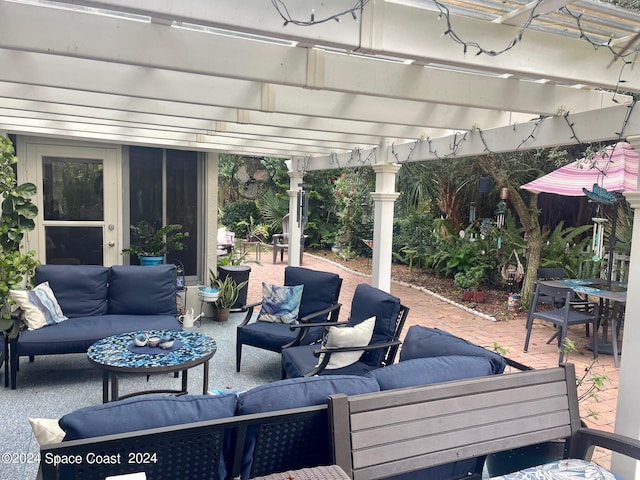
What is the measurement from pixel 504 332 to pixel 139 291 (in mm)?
4520

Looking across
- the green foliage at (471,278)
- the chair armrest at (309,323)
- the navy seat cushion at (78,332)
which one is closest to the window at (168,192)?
the navy seat cushion at (78,332)

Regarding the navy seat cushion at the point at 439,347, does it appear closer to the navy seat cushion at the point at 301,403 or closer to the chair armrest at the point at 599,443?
the chair armrest at the point at 599,443

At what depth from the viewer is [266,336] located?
4.37 meters

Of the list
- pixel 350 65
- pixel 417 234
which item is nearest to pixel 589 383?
pixel 350 65

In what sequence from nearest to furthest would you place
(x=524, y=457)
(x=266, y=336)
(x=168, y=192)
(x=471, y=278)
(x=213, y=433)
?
(x=213, y=433)
(x=524, y=457)
(x=266, y=336)
(x=168, y=192)
(x=471, y=278)

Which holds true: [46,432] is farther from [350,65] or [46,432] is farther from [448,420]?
[350,65]

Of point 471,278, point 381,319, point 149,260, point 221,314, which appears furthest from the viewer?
point 471,278

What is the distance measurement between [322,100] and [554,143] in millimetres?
1685

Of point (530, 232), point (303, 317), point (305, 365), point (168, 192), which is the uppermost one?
point (168, 192)

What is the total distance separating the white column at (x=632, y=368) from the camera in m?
2.65

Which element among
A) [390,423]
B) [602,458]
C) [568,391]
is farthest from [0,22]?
[602,458]

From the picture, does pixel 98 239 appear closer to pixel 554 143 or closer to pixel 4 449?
pixel 4 449

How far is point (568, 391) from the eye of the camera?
Answer: 2.48 metres

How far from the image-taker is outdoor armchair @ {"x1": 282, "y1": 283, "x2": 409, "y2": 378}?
3.52m
